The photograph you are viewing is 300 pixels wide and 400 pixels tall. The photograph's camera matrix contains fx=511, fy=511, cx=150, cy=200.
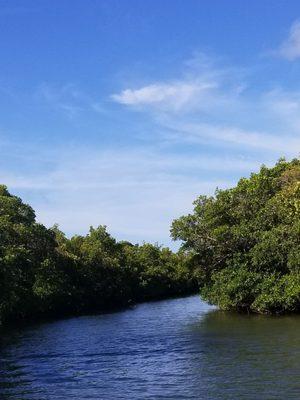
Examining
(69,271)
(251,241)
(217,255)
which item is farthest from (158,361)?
(69,271)

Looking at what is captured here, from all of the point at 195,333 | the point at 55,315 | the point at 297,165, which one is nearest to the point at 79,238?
the point at 55,315

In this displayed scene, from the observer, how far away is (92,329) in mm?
39938

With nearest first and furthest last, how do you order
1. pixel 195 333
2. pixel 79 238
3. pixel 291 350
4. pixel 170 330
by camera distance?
pixel 291 350 → pixel 195 333 → pixel 170 330 → pixel 79 238

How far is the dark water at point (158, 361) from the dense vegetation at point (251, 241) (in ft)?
8.05

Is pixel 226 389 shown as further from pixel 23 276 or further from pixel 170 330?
pixel 23 276

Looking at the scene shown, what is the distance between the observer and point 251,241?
43438 millimetres

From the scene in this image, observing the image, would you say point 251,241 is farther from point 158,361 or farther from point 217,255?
point 158,361

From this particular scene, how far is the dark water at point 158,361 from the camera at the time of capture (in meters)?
19.1

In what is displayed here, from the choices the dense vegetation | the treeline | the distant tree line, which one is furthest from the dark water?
the treeline

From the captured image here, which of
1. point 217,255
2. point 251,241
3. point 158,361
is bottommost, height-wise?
point 158,361

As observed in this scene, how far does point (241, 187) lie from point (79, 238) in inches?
1180

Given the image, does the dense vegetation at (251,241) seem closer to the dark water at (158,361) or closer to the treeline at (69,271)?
the dark water at (158,361)

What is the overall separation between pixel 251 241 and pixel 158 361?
21.0m

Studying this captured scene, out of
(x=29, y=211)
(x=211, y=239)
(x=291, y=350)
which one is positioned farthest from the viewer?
(x=29, y=211)
